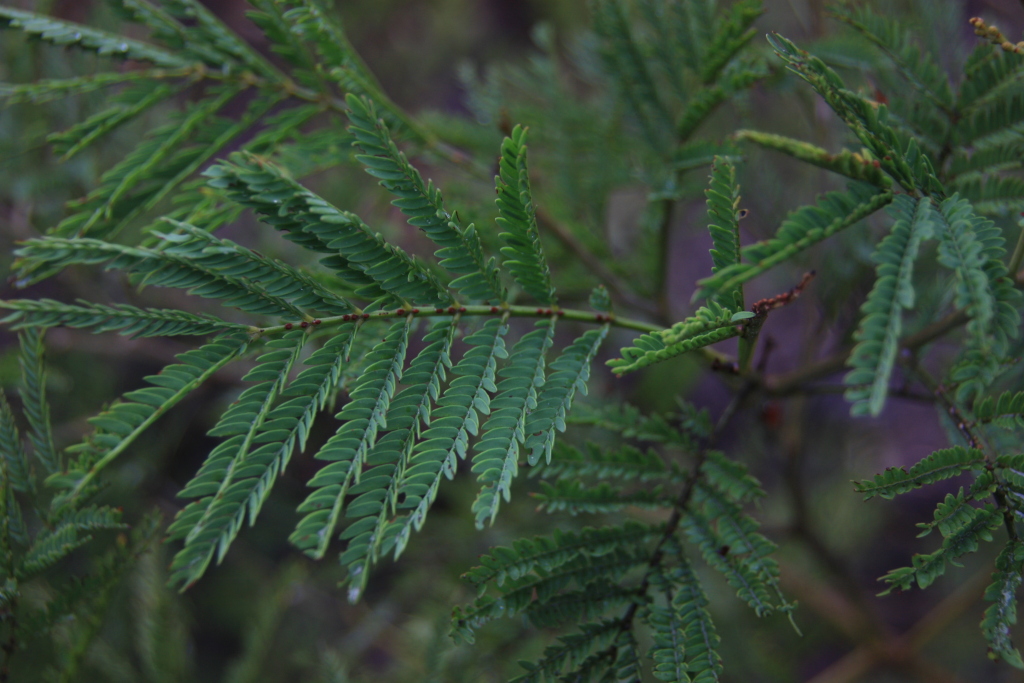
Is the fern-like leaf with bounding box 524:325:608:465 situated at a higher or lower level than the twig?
lower

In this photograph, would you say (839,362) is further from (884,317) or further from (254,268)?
(254,268)

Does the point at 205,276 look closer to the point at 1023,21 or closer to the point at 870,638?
the point at 870,638

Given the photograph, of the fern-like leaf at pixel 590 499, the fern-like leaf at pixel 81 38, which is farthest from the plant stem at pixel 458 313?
the fern-like leaf at pixel 81 38

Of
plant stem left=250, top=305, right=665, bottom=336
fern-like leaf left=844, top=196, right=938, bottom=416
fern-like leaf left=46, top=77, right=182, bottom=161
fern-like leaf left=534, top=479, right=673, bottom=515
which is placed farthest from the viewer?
fern-like leaf left=46, top=77, right=182, bottom=161

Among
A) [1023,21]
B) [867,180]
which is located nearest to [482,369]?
[867,180]

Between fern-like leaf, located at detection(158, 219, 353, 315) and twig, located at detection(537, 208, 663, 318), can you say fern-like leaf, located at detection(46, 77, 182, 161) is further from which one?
twig, located at detection(537, 208, 663, 318)

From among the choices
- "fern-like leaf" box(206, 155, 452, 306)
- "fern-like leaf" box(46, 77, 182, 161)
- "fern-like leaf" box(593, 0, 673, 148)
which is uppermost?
"fern-like leaf" box(593, 0, 673, 148)

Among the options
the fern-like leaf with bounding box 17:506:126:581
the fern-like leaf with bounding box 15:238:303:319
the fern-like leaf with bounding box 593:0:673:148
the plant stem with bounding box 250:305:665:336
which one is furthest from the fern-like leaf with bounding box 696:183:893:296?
the fern-like leaf with bounding box 17:506:126:581

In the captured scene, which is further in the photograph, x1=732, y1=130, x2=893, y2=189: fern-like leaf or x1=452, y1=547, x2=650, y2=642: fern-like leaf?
x1=452, y1=547, x2=650, y2=642: fern-like leaf
